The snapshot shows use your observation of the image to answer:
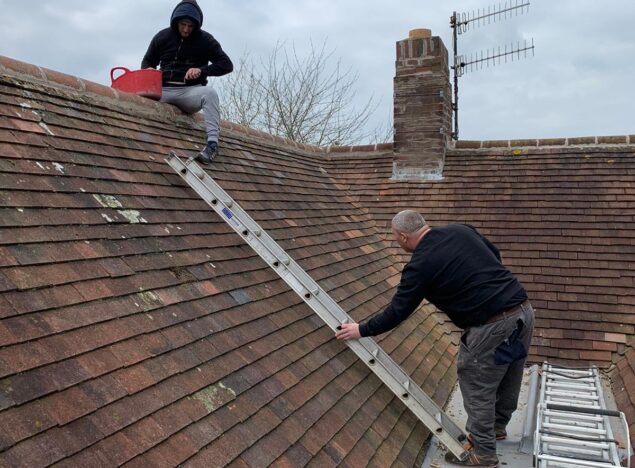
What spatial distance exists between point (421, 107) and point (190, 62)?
3876mm

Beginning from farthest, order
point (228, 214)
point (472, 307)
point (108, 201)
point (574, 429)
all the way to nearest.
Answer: point (228, 214) → point (574, 429) → point (472, 307) → point (108, 201)

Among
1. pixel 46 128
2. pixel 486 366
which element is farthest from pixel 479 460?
pixel 46 128

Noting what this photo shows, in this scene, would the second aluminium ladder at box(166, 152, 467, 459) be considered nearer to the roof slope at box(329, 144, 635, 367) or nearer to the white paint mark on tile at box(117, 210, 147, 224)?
the white paint mark on tile at box(117, 210, 147, 224)

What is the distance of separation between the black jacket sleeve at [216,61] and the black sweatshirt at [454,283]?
3.20 metres

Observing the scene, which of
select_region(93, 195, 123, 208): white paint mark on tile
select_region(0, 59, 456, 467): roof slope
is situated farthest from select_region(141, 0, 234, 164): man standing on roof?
select_region(93, 195, 123, 208): white paint mark on tile

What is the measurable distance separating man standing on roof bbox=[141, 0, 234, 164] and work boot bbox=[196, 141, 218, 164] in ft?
0.23

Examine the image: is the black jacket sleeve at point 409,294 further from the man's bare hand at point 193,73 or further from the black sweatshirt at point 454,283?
the man's bare hand at point 193,73

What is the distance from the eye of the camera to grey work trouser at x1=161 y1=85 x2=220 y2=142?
5.14m

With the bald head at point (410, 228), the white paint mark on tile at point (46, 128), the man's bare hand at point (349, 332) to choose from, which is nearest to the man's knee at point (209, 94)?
the white paint mark on tile at point (46, 128)

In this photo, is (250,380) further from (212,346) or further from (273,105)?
(273,105)

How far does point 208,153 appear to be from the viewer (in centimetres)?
493

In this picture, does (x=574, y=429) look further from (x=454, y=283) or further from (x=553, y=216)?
(x=553, y=216)

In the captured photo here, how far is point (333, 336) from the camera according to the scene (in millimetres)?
3744

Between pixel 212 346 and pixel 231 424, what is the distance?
1.63ft
